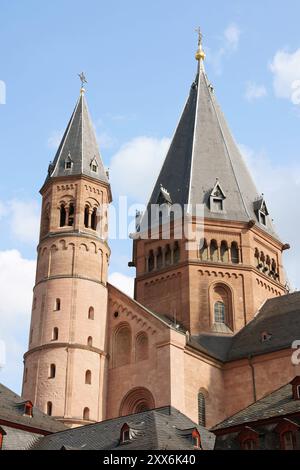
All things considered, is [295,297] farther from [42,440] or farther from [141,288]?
[42,440]

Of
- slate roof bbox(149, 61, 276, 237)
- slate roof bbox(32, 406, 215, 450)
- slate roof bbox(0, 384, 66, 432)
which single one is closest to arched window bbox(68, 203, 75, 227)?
slate roof bbox(149, 61, 276, 237)

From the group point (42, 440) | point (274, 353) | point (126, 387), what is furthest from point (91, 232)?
point (42, 440)

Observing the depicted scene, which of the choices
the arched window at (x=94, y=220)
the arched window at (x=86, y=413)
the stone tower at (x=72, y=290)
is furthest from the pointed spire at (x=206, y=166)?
the arched window at (x=86, y=413)

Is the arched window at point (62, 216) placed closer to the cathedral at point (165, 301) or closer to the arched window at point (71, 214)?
the cathedral at point (165, 301)

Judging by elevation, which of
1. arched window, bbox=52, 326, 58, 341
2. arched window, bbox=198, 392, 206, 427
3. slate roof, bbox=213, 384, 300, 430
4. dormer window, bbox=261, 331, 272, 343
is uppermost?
dormer window, bbox=261, 331, 272, 343

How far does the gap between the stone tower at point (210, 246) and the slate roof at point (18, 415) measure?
1959 cm

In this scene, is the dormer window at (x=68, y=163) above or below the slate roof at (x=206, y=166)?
below

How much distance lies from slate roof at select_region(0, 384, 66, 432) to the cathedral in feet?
22.1

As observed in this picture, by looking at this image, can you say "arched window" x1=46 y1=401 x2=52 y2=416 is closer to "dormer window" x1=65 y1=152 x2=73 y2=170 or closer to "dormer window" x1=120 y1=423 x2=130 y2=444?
"dormer window" x1=120 y1=423 x2=130 y2=444

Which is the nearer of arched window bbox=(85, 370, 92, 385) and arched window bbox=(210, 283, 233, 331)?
arched window bbox=(85, 370, 92, 385)

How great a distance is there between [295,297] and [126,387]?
16.8 meters

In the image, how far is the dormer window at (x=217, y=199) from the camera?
67.6m

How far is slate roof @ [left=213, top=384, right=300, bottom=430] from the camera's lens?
32.8 m
